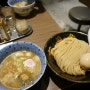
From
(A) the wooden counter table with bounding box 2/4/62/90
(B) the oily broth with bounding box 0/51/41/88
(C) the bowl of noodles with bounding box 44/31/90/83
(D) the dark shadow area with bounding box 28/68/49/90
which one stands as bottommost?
(D) the dark shadow area with bounding box 28/68/49/90

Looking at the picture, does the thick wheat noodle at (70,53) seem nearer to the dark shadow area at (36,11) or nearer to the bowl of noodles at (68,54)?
the bowl of noodles at (68,54)

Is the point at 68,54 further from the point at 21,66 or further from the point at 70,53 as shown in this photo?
the point at 21,66

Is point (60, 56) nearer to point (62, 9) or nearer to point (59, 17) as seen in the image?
point (59, 17)

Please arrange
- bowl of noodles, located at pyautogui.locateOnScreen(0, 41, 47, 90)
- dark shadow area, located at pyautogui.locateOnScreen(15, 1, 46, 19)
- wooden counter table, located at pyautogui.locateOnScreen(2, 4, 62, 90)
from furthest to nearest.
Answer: dark shadow area, located at pyautogui.locateOnScreen(15, 1, 46, 19) → wooden counter table, located at pyautogui.locateOnScreen(2, 4, 62, 90) → bowl of noodles, located at pyautogui.locateOnScreen(0, 41, 47, 90)

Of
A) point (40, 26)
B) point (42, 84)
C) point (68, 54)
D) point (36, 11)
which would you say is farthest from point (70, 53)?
point (36, 11)

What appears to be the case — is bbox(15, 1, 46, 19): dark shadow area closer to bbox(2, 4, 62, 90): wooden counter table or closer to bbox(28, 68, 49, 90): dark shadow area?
bbox(2, 4, 62, 90): wooden counter table

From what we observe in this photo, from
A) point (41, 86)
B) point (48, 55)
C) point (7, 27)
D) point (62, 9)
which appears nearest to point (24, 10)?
point (7, 27)

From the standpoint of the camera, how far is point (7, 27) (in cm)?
94

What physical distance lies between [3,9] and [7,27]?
295mm

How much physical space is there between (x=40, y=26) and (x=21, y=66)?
0.37m

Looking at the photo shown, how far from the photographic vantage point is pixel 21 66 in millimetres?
722

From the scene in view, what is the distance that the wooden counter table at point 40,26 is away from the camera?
3.01 ft

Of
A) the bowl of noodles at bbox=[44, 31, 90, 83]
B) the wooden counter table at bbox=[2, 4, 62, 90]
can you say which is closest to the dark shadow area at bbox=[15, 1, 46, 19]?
the wooden counter table at bbox=[2, 4, 62, 90]

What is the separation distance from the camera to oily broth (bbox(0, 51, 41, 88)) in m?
0.66
